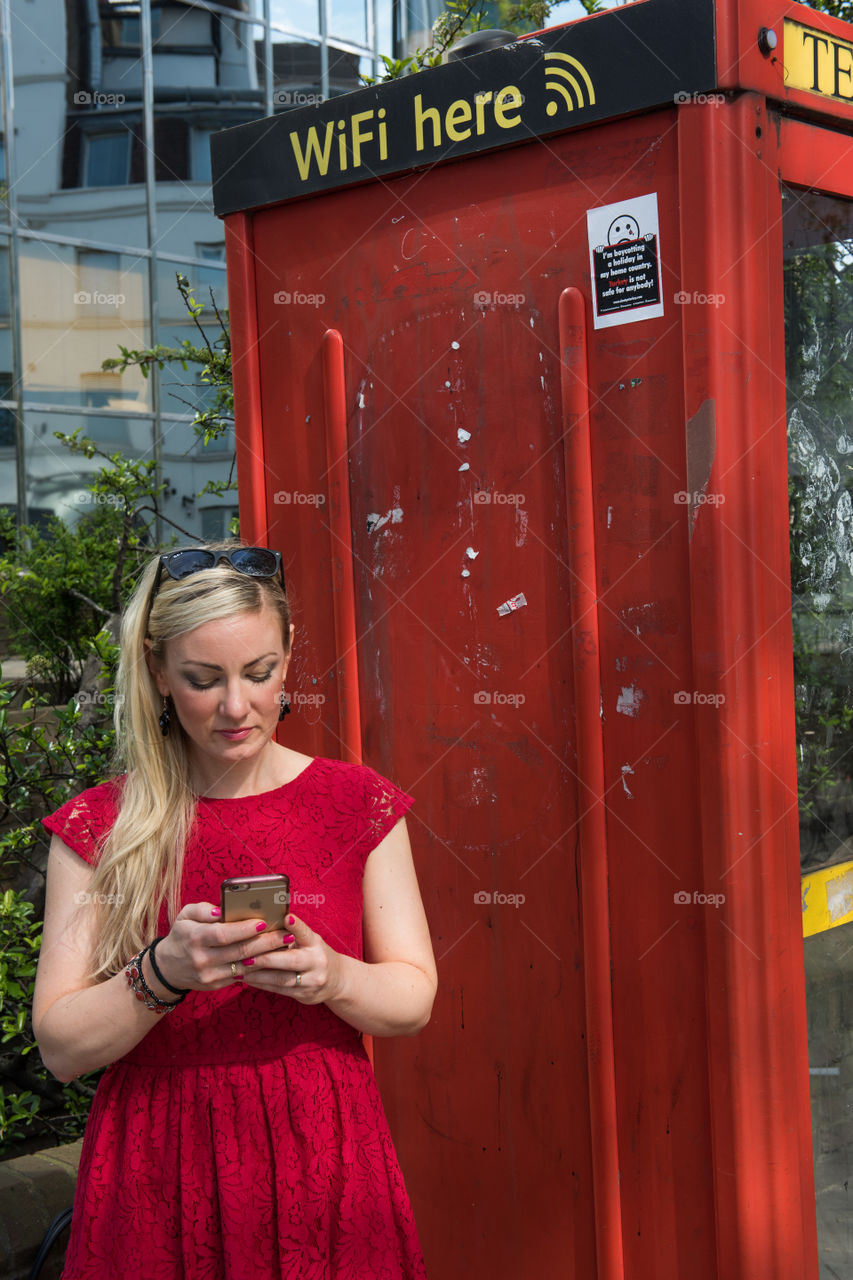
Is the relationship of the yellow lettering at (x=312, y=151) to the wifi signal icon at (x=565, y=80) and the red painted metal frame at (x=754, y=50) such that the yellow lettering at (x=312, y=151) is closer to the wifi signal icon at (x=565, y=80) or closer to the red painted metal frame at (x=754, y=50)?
the wifi signal icon at (x=565, y=80)

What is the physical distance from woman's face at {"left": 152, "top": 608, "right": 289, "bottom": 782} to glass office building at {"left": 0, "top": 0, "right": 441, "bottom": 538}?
8.50 m

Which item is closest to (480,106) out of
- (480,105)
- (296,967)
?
(480,105)

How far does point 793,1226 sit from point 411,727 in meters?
1.11

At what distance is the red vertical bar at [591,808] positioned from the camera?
2135mm

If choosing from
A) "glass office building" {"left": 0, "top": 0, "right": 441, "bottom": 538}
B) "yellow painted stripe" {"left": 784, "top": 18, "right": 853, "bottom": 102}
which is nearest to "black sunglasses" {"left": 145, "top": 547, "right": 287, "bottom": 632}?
"yellow painted stripe" {"left": 784, "top": 18, "right": 853, "bottom": 102}

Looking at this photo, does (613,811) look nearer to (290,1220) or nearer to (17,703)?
(290,1220)

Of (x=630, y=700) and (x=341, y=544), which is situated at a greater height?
(x=341, y=544)

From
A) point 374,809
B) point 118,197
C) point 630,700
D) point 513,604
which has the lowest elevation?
point 374,809

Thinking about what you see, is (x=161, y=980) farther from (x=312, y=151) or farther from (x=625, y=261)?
(x=312, y=151)

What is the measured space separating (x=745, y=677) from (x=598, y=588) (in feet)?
1.02

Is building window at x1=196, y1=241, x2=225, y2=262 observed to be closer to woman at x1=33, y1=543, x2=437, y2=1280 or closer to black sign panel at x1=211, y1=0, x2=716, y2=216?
black sign panel at x1=211, y1=0, x2=716, y2=216

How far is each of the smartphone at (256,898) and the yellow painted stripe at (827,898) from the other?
1.14m

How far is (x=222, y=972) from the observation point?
1.50 meters

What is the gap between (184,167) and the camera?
11.4 m
